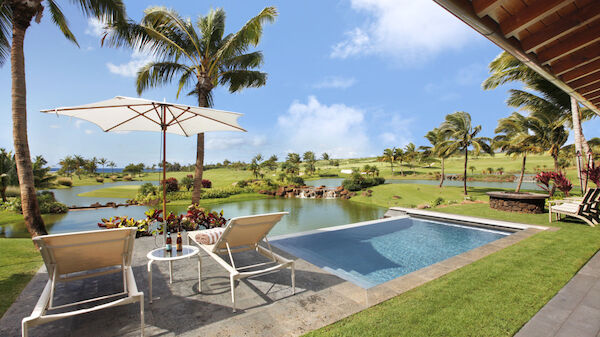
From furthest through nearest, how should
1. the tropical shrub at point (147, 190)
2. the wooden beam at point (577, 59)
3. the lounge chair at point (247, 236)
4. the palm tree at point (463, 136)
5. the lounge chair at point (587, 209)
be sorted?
1. the tropical shrub at point (147, 190)
2. the palm tree at point (463, 136)
3. the lounge chair at point (587, 209)
4. the lounge chair at point (247, 236)
5. the wooden beam at point (577, 59)

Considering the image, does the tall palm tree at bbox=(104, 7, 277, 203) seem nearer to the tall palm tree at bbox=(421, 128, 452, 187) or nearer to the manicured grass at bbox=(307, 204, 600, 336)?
the manicured grass at bbox=(307, 204, 600, 336)

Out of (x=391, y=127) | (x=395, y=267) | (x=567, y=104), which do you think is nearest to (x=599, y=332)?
(x=395, y=267)

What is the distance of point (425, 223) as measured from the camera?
7734 millimetres

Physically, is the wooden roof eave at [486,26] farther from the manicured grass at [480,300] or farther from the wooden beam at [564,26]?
the manicured grass at [480,300]

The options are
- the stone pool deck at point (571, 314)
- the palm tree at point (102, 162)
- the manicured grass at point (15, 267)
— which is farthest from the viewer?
the palm tree at point (102, 162)

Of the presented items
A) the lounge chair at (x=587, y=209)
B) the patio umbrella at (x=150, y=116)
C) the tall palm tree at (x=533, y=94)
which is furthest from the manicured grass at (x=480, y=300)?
the tall palm tree at (x=533, y=94)

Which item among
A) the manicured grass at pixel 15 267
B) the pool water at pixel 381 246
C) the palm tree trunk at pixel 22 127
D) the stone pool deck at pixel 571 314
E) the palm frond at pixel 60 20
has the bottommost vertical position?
the pool water at pixel 381 246

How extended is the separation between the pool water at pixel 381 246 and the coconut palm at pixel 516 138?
13.3m

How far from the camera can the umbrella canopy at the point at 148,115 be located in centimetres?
327

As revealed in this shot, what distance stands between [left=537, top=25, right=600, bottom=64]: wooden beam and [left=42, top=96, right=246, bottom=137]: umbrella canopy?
379 centimetres

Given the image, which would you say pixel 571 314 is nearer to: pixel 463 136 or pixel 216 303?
pixel 216 303

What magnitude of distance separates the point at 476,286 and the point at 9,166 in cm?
2030

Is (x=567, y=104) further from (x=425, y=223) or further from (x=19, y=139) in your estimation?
(x=19, y=139)

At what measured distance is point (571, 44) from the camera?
215cm
